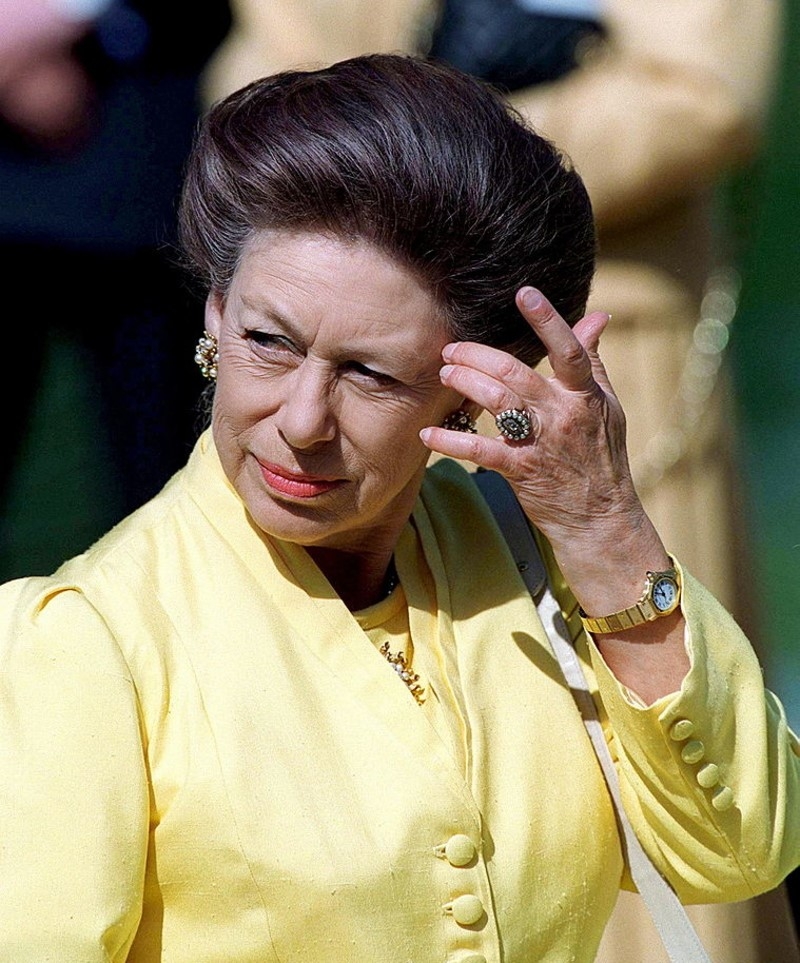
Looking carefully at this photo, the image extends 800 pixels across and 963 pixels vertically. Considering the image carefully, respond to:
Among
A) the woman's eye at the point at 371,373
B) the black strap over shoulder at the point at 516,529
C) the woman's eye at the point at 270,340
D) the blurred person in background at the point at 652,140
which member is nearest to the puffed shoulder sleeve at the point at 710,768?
the black strap over shoulder at the point at 516,529

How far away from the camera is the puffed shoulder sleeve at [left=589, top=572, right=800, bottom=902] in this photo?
74.3 inches

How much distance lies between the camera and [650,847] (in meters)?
2.00

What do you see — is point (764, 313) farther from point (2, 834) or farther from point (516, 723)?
point (2, 834)

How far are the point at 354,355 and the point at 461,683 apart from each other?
0.44 meters

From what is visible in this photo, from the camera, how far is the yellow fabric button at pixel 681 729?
187 centimetres

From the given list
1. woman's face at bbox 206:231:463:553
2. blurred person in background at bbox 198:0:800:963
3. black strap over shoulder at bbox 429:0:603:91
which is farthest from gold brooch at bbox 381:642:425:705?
black strap over shoulder at bbox 429:0:603:91

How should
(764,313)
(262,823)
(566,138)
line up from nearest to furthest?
1. (262,823)
2. (566,138)
3. (764,313)

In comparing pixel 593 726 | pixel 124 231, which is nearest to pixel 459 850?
pixel 593 726

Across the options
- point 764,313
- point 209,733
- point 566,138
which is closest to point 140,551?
point 209,733

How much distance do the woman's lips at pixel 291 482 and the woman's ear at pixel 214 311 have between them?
0.66 ft

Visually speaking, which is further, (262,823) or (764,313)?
(764,313)

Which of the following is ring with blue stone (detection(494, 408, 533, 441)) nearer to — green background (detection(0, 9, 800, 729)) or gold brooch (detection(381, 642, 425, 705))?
gold brooch (detection(381, 642, 425, 705))

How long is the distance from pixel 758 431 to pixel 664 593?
14.2 feet

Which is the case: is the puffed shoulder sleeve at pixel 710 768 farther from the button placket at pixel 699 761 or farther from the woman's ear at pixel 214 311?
the woman's ear at pixel 214 311
